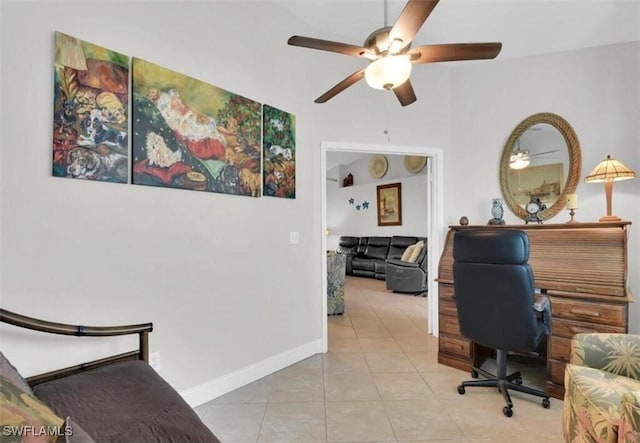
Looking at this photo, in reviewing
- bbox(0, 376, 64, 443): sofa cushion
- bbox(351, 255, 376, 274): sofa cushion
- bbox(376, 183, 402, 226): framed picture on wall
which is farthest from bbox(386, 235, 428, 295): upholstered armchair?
bbox(0, 376, 64, 443): sofa cushion

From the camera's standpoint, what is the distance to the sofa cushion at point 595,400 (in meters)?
1.19

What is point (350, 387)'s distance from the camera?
2.41 m

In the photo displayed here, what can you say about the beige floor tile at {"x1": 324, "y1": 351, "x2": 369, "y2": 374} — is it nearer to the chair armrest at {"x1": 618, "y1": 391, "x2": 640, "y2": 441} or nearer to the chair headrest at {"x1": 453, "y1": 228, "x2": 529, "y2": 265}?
the chair headrest at {"x1": 453, "y1": 228, "x2": 529, "y2": 265}

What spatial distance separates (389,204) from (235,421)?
6244mm

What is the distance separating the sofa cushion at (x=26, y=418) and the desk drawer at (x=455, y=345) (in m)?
2.71

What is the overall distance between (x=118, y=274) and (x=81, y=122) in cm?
85

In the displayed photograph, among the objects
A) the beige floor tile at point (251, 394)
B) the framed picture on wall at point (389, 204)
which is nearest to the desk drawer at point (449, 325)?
the beige floor tile at point (251, 394)

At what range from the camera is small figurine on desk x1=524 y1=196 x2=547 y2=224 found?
9.89 feet

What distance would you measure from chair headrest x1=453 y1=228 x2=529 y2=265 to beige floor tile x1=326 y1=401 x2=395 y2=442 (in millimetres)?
1180

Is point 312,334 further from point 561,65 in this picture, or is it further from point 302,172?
point 561,65

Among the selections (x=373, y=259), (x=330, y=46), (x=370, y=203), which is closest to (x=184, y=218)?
(x=330, y=46)

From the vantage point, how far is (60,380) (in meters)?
1.46

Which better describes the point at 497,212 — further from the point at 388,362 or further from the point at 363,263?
the point at 363,263

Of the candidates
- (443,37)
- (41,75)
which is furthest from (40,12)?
(443,37)
